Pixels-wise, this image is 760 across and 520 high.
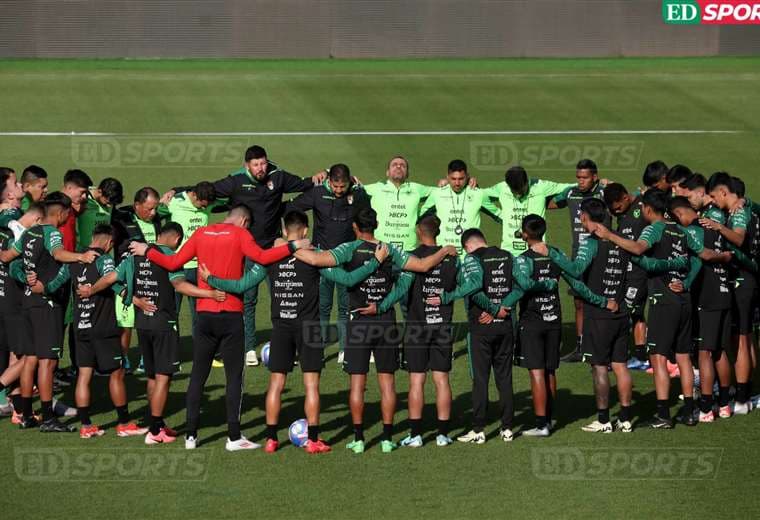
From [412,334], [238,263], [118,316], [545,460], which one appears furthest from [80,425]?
[545,460]

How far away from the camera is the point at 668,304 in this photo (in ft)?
47.3

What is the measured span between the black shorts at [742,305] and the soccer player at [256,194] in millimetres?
5697

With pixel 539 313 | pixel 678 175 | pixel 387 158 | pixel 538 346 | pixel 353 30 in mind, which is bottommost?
pixel 538 346

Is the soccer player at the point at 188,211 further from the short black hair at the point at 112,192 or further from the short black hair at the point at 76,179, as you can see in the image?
→ the short black hair at the point at 76,179

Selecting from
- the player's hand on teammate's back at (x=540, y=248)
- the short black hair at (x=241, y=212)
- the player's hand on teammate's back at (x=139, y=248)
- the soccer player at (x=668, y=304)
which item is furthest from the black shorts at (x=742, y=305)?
the player's hand on teammate's back at (x=139, y=248)

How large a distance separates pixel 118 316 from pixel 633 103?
2366 centimetres

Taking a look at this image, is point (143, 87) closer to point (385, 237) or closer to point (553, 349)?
point (385, 237)

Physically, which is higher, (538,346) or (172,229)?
(172,229)

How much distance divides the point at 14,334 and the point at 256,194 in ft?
13.3

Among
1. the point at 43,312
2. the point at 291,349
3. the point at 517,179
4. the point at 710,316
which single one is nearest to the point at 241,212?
the point at 291,349

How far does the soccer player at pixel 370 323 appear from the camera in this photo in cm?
1343

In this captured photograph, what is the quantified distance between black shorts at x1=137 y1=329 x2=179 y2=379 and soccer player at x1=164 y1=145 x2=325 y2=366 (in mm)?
3115

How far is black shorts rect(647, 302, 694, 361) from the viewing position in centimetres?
1438

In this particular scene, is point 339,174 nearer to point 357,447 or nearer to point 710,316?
point 357,447
